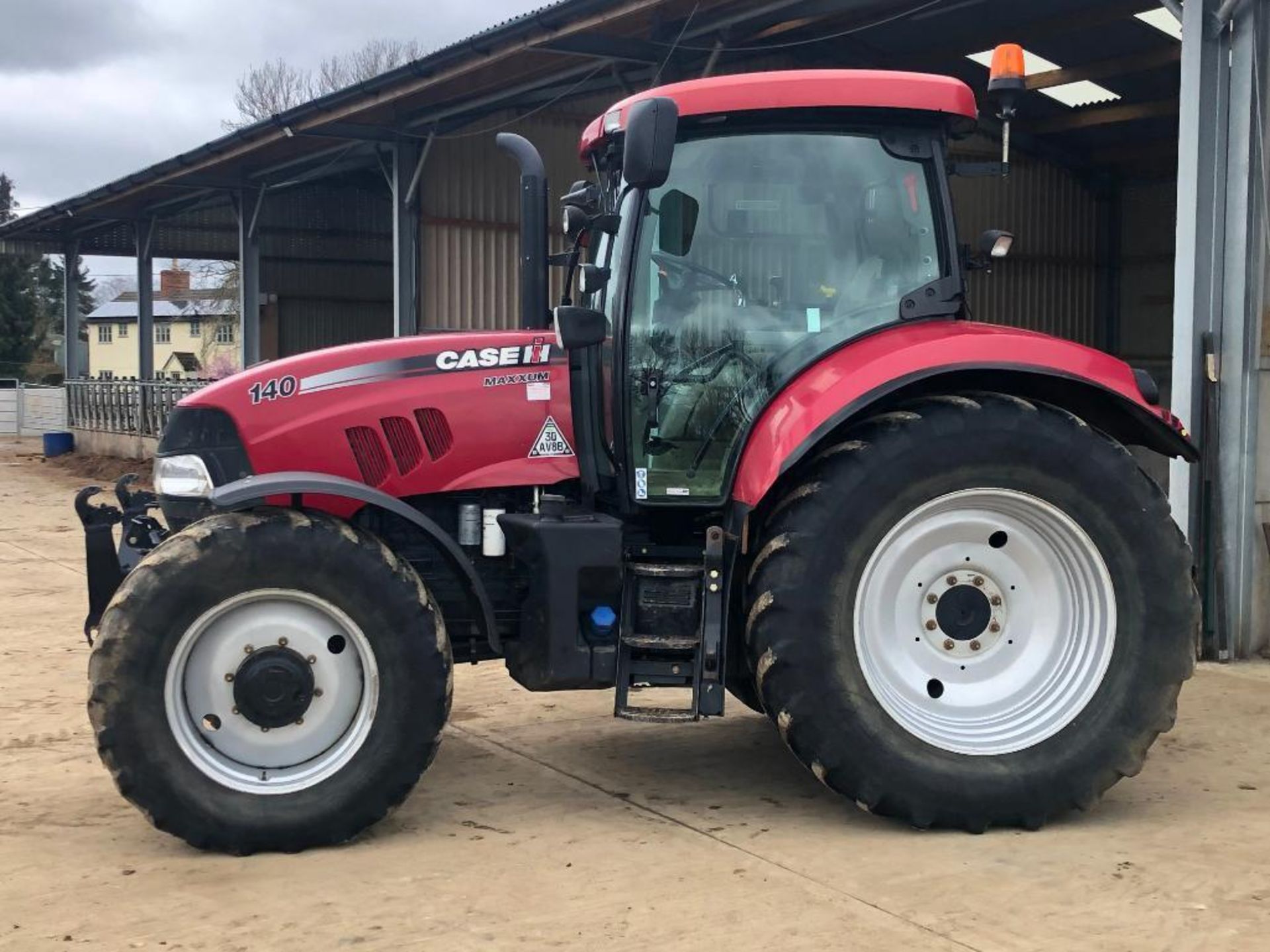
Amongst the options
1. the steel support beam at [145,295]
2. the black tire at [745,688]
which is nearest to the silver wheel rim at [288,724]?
the black tire at [745,688]

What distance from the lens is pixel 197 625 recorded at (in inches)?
175

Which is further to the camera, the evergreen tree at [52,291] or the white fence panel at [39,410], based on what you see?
the evergreen tree at [52,291]

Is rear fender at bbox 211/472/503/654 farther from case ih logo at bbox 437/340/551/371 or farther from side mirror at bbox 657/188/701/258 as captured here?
side mirror at bbox 657/188/701/258

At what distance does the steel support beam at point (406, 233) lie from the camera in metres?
17.6

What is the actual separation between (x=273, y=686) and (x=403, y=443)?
929 millimetres

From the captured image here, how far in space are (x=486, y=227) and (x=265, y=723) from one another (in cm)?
1431

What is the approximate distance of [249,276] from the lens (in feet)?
74.0

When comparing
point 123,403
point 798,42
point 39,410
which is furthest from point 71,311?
point 798,42

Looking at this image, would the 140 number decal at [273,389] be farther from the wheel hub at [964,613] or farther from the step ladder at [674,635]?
the wheel hub at [964,613]

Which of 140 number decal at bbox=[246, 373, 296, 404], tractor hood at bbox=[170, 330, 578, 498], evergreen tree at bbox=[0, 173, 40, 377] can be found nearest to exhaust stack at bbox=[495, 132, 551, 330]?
tractor hood at bbox=[170, 330, 578, 498]

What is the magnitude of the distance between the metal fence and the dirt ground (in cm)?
1506

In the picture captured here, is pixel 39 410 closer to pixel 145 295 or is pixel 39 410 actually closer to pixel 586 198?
pixel 145 295

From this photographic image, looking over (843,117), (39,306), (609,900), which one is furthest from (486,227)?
(39,306)

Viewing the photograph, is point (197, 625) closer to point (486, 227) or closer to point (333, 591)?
point (333, 591)
